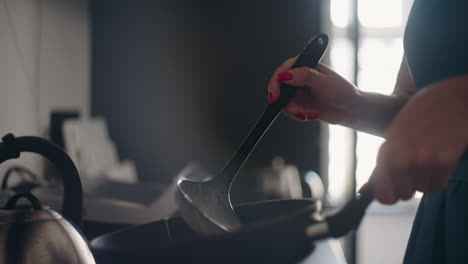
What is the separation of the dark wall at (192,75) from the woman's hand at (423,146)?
2.23 metres

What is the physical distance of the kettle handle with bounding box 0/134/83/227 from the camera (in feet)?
1.79

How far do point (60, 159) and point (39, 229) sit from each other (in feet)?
0.28

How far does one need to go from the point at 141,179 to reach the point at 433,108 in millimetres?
2329

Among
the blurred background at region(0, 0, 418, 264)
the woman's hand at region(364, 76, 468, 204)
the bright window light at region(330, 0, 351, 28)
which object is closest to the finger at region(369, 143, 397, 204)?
the woman's hand at region(364, 76, 468, 204)

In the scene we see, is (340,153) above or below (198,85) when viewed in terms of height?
below

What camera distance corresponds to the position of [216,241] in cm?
33

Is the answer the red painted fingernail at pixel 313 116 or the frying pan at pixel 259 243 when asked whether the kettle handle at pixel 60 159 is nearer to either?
the frying pan at pixel 259 243

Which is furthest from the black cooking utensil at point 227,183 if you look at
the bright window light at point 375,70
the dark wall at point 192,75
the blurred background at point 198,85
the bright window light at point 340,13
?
the bright window light at point 375,70

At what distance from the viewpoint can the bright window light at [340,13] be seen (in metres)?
3.29

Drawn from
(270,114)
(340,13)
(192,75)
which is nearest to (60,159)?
(270,114)

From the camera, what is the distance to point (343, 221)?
0.37 meters

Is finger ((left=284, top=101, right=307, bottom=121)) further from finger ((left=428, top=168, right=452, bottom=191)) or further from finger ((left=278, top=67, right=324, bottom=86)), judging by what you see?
finger ((left=428, top=168, right=452, bottom=191))

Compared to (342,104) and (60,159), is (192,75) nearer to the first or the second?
(342,104)

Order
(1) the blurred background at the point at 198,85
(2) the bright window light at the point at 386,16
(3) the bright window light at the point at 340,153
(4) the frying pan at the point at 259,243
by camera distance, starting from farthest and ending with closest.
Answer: (2) the bright window light at the point at 386,16, (3) the bright window light at the point at 340,153, (1) the blurred background at the point at 198,85, (4) the frying pan at the point at 259,243
